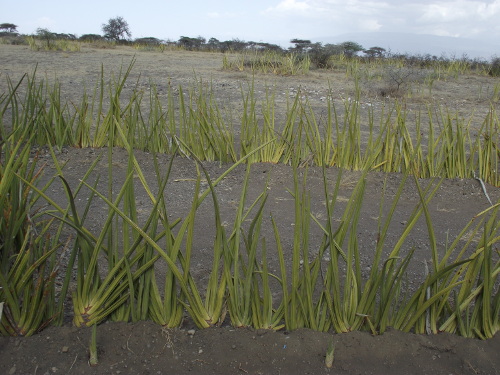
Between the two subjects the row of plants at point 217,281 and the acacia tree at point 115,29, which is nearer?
the row of plants at point 217,281

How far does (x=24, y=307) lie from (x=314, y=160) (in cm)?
245

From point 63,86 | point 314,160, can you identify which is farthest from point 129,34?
point 314,160

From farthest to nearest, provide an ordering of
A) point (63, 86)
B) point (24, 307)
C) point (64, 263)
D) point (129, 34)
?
point (129, 34) < point (63, 86) < point (64, 263) < point (24, 307)

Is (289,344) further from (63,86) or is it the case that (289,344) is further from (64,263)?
(63,86)

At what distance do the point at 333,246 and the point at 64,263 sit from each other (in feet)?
3.76

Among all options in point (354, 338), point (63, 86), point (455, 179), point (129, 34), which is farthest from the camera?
point (129, 34)

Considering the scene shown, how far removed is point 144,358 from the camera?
57.6 inches

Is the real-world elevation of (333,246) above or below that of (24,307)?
above

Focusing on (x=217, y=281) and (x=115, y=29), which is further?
(x=115, y=29)

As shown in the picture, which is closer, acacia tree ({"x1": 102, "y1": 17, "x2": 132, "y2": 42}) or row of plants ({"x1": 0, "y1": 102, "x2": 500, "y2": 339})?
row of plants ({"x1": 0, "y1": 102, "x2": 500, "y2": 339})

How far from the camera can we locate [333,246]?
60.2 inches

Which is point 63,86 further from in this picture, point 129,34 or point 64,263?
point 129,34

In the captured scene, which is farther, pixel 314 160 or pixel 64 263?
pixel 314 160

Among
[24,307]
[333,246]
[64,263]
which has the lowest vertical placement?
[64,263]
